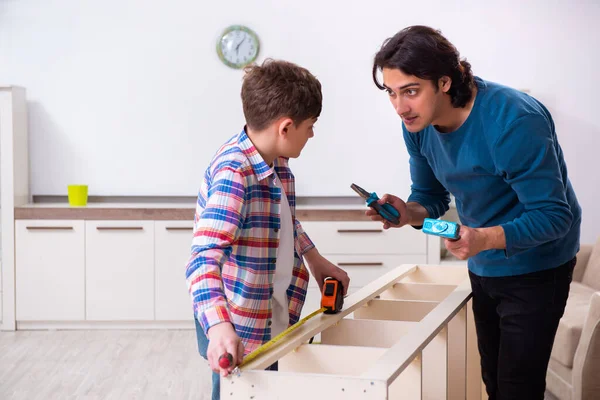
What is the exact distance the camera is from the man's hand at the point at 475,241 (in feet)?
4.86

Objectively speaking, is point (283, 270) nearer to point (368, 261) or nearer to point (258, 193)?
point (258, 193)

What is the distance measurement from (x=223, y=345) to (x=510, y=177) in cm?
75

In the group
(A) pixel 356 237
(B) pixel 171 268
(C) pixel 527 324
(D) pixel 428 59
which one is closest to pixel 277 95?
(D) pixel 428 59

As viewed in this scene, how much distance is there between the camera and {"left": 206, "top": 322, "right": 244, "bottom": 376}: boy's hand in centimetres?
126

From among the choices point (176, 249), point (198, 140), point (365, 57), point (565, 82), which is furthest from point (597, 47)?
point (176, 249)

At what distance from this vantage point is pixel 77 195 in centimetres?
463

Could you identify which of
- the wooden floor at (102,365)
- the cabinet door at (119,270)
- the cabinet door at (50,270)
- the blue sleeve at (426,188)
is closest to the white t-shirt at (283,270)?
the blue sleeve at (426,188)

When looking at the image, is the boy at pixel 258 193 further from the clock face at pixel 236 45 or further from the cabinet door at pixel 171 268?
the clock face at pixel 236 45

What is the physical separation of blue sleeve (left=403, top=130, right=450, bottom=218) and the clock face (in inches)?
116

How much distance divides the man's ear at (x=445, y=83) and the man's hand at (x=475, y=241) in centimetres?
34

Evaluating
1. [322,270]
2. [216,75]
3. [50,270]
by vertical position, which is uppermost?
[216,75]

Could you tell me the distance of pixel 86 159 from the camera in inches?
193

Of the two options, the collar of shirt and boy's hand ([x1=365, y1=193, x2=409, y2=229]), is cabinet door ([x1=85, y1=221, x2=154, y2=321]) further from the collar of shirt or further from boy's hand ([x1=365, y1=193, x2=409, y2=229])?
the collar of shirt

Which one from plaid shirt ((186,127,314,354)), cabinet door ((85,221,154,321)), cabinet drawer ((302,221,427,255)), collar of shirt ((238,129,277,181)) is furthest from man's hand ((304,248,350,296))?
cabinet door ((85,221,154,321))
